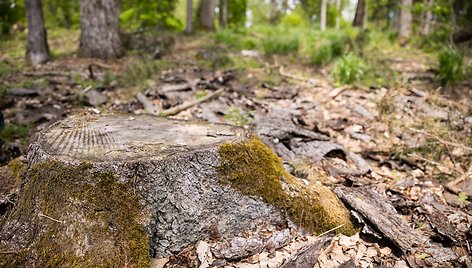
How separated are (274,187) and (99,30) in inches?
271

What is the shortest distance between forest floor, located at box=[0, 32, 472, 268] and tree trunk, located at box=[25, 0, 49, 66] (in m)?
0.28

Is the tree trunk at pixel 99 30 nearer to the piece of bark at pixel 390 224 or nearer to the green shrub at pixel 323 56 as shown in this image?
the green shrub at pixel 323 56

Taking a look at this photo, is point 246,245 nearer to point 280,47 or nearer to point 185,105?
point 185,105

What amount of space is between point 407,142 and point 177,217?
3.24m

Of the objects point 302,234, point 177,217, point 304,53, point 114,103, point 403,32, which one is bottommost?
point 302,234

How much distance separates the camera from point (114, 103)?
5.70 m

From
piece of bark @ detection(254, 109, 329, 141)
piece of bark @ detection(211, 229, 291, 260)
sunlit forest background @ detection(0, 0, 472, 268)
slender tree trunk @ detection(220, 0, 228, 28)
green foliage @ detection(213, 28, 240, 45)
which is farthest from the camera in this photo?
slender tree trunk @ detection(220, 0, 228, 28)

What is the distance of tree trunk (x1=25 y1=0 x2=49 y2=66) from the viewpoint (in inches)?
292

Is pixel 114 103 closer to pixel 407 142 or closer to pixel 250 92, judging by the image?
pixel 250 92

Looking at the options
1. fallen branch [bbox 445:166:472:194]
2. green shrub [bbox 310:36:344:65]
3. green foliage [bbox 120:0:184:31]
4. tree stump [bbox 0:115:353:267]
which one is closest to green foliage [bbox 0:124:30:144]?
tree stump [bbox 0:115:353:267]

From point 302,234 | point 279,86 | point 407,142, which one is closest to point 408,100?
point 407,142

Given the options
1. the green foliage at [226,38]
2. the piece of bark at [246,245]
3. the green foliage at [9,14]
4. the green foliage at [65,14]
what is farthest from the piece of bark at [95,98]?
the green foliage at [65,14]

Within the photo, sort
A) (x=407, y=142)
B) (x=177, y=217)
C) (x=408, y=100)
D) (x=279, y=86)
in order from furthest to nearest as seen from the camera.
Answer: (x=279, y=86), (x=408, y=100), (x=407, y=142), (x=177, y=217)

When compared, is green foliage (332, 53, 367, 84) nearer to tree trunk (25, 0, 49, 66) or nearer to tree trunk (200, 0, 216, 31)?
tree trunk (25, 0, 49, 66)
